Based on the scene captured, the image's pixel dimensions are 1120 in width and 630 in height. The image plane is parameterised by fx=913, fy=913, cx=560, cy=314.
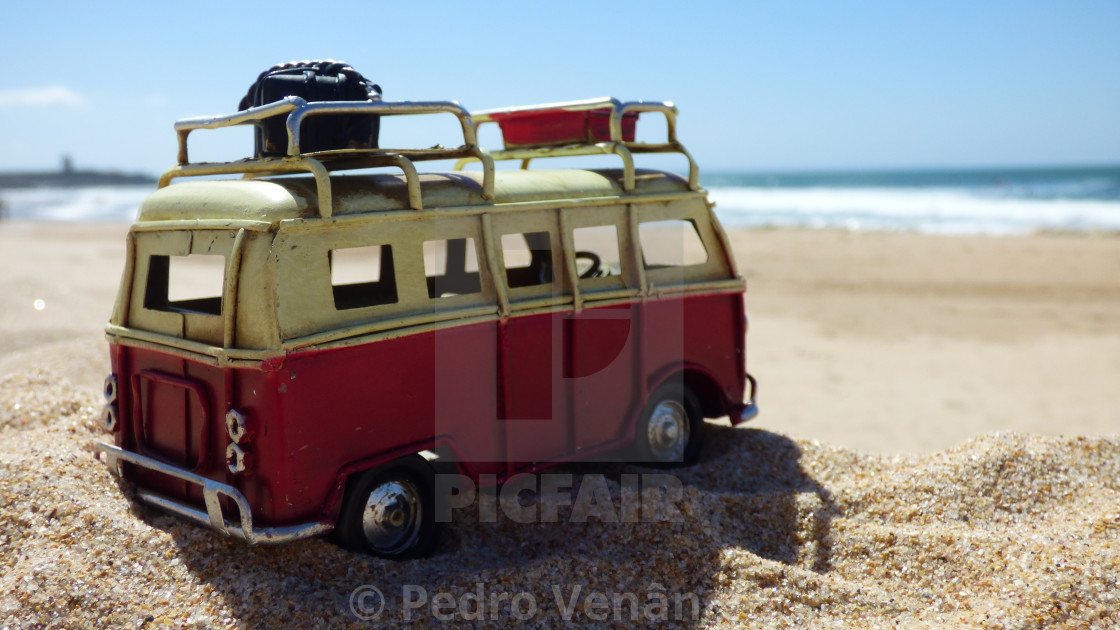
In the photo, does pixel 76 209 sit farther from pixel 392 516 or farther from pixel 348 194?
pixel 392 516

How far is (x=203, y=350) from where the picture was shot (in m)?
4.65

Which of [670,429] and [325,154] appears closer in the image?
[325,154]

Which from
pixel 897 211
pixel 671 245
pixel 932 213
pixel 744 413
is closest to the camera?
pixel 744 413

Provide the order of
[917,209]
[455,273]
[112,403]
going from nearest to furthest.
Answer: [112,403] < [455,273] < [917,209]

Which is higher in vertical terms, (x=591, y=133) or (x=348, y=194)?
(x=591, y=133)

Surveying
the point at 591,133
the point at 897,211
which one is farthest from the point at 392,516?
the point at 897,211

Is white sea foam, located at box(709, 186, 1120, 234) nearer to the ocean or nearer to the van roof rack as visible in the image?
the ocean

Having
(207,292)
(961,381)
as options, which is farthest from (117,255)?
(961,381)

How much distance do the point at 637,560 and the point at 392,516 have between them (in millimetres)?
1390

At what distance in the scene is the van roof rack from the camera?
15.6ft

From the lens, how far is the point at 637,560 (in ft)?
16.8

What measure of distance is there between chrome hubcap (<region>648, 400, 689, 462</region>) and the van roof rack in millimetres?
1606

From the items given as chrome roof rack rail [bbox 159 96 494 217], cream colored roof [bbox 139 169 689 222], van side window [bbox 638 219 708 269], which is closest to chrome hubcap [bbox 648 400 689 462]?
van side window [bbox 638 219 708 269]

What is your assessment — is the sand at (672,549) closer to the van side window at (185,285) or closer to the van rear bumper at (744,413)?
the van rear bumper at (744,413)
